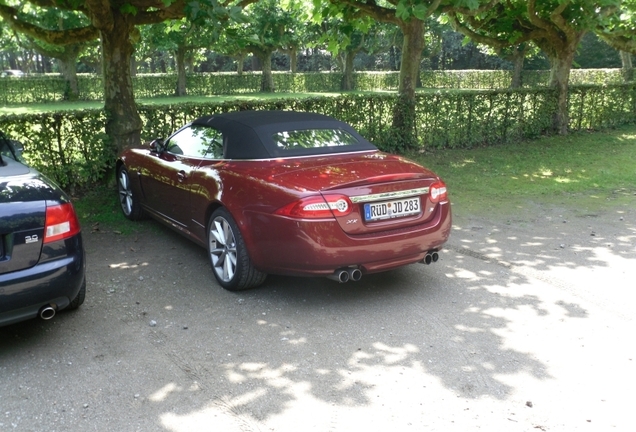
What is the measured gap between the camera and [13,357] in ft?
14.9

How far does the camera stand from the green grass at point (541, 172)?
33.1ft

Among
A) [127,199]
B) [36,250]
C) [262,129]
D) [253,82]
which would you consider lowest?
[127,199]

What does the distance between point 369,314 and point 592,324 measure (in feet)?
5.79

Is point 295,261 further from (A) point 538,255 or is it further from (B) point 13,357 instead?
(A) point 538,255

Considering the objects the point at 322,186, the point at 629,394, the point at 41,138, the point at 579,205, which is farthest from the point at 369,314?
the point at 41,138

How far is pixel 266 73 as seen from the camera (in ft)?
160

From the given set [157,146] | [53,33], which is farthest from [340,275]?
[53,33]

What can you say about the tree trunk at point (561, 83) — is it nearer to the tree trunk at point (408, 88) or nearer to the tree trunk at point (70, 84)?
the tree trunk at point (408, 88)

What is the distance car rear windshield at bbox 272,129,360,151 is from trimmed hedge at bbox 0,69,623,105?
1269 inches

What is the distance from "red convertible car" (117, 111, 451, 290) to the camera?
5203 mm

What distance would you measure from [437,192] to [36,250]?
333 centimetres

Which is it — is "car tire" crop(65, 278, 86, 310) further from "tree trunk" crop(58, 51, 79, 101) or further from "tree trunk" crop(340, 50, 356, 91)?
"tree trunk" crop(340, 50, 356, 91)

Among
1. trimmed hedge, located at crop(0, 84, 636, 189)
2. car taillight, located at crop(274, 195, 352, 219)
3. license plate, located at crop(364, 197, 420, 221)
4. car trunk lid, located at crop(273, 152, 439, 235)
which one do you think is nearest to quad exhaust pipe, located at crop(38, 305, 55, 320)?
car taillight, located at crop(274, 195, 352, 219)

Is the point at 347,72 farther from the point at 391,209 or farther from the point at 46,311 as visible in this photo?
the point at 46,311
